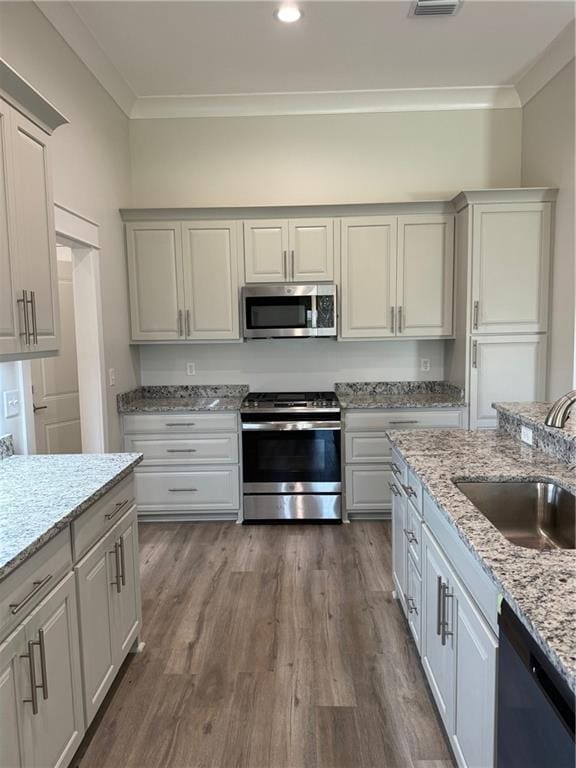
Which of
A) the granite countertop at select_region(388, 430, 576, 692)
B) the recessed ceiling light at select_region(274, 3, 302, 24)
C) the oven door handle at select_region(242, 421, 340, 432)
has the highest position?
the recessed ceiling light at select_region(274, 3, 302, 24)

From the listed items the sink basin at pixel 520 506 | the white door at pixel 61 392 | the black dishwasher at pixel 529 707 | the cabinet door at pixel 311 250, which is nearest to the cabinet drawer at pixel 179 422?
the white door at pixel 61 392

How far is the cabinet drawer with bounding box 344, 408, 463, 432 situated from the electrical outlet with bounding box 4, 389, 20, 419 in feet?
7.14

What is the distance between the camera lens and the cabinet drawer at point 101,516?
63.6 inches

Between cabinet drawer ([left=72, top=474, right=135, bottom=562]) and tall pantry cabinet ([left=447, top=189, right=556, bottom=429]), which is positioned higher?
tall pantry cabinet ([left=447, top=189, right=556, bottom=429])

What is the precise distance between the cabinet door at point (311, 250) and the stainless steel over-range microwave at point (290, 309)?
120mm

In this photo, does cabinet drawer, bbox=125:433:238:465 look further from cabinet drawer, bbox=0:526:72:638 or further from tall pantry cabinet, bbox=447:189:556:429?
cabinet drawer, bbox=0:526:72:638

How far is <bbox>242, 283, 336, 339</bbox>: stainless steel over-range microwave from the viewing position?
370cm

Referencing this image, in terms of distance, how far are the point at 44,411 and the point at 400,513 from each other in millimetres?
2744

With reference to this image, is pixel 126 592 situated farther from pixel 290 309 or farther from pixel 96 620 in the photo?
pixel 290 309

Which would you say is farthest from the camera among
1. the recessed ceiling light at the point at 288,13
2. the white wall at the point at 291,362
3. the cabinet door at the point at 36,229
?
the white wall at the point at 291,362

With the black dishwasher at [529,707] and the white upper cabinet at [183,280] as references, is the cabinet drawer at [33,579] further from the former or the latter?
the white upper cabinet at [183,280]

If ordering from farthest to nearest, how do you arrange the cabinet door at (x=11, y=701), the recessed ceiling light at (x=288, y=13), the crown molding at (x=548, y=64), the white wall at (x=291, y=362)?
the white wall at (x=291, y=362), the crown molding at (x=548, y=64), the recessed ceiling light at (x=288, y=13), the cabinet door at (x=11, y=701)

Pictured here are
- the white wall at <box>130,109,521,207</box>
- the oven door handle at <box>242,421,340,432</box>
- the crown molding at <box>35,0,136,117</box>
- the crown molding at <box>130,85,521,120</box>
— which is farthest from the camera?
the white wall at <box>130,109,521,207</box>

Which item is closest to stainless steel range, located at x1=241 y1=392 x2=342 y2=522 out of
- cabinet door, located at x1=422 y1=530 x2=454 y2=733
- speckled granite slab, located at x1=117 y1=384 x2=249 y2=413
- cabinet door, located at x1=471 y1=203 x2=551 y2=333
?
speckled granite slab, located at x1=117 y1=384 x2=249 y2=413
